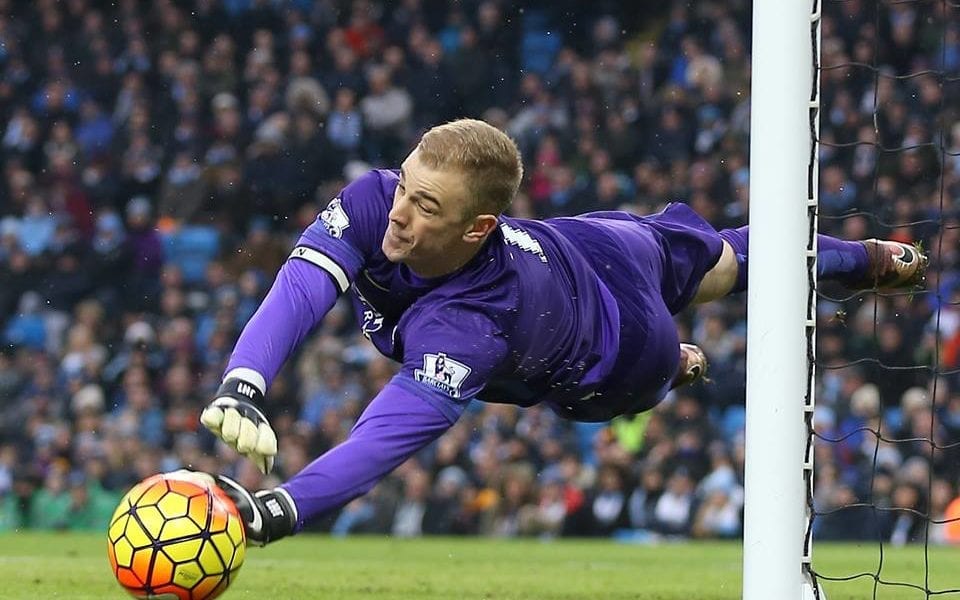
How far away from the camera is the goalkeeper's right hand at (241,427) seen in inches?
173

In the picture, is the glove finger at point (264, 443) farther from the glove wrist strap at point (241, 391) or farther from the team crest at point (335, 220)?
the team crest at point (335, 220)

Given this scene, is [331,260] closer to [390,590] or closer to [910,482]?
[390,590]

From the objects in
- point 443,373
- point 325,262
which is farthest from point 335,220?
point 443,373

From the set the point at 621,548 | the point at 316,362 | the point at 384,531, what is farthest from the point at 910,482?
the point at 316,362

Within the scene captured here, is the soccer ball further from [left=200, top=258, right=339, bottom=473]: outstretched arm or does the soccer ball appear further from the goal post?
the goal post

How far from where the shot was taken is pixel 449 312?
5156mm

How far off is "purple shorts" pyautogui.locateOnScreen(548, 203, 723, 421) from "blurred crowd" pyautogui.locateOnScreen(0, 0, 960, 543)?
21.5 ft

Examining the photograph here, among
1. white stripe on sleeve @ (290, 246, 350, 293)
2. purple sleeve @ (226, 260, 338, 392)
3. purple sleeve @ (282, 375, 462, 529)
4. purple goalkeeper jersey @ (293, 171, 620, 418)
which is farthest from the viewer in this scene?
white stripe on sleeve @ (290, 246, 350, 293)

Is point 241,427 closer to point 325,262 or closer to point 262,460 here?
point 262,460

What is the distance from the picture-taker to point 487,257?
539 centimetres

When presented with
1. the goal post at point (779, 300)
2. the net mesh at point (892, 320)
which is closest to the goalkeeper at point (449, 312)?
the goal post at point (779, 300)

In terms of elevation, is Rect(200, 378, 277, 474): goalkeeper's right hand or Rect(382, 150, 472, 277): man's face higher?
Rect(382, 150, 472, 277): man's face

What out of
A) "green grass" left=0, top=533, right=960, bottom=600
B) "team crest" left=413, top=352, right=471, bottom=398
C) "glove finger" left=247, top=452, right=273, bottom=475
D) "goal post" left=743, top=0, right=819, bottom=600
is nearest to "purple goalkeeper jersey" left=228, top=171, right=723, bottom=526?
"team crest" left=413, top=352, right=471, bottom=398

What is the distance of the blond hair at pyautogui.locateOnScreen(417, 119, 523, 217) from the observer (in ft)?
16.7
